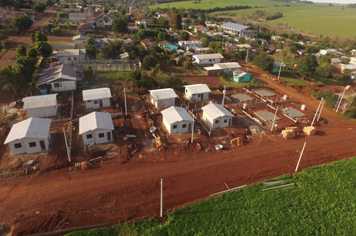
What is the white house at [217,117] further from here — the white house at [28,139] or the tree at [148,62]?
the tree at [148,62]

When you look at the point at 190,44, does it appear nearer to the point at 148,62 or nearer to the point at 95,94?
the point at 148,62

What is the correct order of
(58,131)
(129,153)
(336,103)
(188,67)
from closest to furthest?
(129,153)
(58,131)
(336,103)
(188,67)

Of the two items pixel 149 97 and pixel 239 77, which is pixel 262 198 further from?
pixel 239 77

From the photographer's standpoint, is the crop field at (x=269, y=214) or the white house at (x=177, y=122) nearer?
the crop field at (x=269, y=214)

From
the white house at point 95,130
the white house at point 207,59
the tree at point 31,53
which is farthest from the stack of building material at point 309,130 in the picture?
the tree at point 31,53

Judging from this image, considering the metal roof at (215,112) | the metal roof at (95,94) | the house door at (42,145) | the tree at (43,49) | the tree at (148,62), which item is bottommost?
the house door at (42,145)

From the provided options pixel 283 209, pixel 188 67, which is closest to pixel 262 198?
pixel 283 209

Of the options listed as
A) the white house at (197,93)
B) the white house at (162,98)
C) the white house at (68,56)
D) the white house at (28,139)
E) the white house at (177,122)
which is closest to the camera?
the white house at (28,139)
